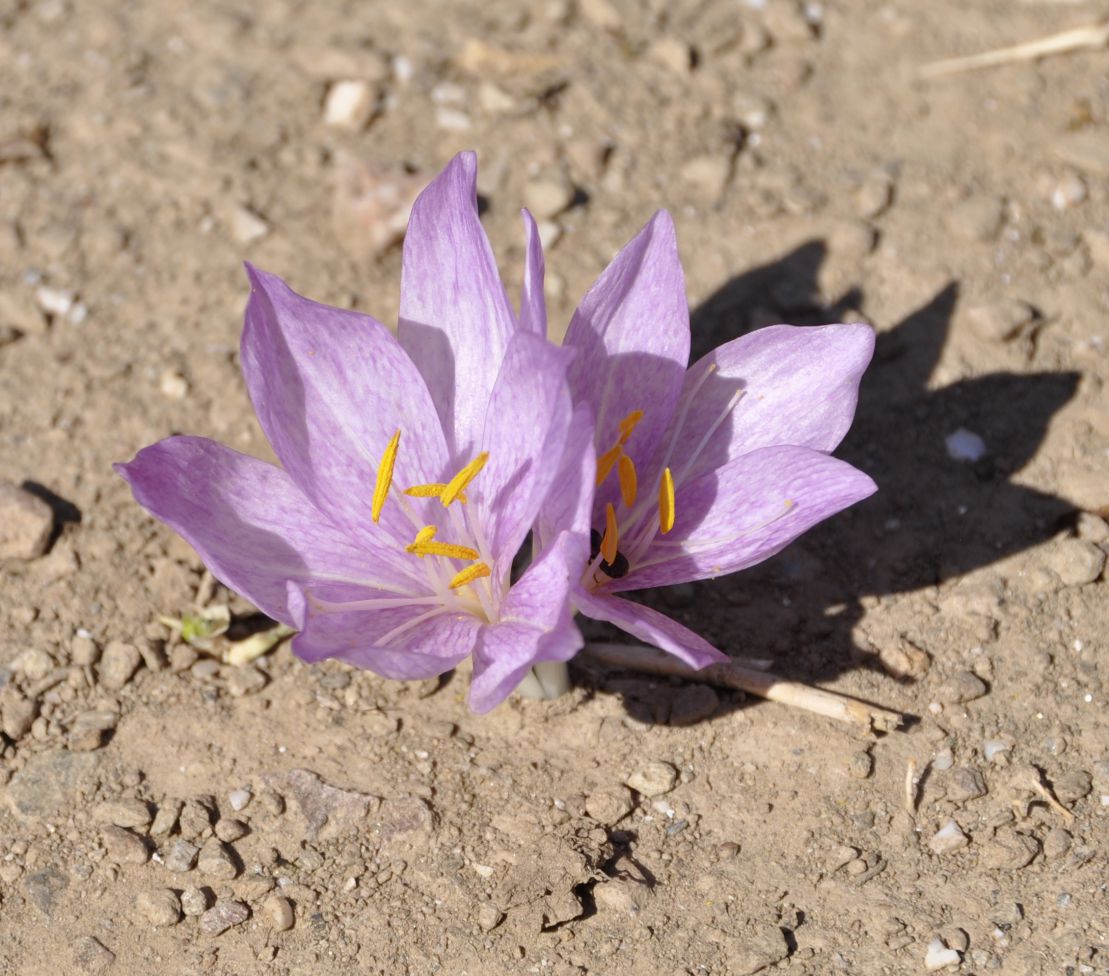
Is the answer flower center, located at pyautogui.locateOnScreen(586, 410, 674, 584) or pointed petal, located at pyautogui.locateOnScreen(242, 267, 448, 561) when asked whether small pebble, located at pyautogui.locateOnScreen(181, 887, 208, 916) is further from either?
flower center, located at pyautogui.locateOnScreen(586, 410, 674, 584)

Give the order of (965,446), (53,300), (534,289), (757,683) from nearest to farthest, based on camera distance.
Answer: (534,289)
(757,683)
(965,446)
(53,300)

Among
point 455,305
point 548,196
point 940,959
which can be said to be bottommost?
point 940,959

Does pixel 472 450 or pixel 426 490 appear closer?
pixel 426 490

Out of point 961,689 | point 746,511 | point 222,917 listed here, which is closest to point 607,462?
point 746,511

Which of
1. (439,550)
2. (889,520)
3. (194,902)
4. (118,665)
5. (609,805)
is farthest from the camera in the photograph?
(889,520)

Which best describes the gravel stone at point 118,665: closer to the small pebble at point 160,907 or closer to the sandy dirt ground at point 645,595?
the sandy dirt ground at point 645,595

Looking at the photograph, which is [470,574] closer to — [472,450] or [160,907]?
[472,450]

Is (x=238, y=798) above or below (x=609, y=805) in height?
above
